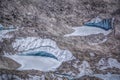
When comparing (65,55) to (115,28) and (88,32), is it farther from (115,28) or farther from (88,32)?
(115,28)

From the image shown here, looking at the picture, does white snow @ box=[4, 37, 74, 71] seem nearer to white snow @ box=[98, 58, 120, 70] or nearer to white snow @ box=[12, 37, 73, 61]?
white snow @ box=[12, 37, 73, 61]

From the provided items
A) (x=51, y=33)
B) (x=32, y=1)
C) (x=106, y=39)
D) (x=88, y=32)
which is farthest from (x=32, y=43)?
(x=106, y=39)

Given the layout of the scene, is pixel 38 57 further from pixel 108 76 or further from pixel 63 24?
pixel 108 76

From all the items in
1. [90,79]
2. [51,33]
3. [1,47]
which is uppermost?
[51,33]

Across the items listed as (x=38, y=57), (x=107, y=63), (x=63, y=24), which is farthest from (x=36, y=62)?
(x=107, y=63)

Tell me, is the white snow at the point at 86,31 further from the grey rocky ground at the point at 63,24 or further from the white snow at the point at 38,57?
the white snow at the point at 38,57

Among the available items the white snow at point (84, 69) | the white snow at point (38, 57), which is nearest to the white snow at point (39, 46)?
the white snow at point (38, 57)
